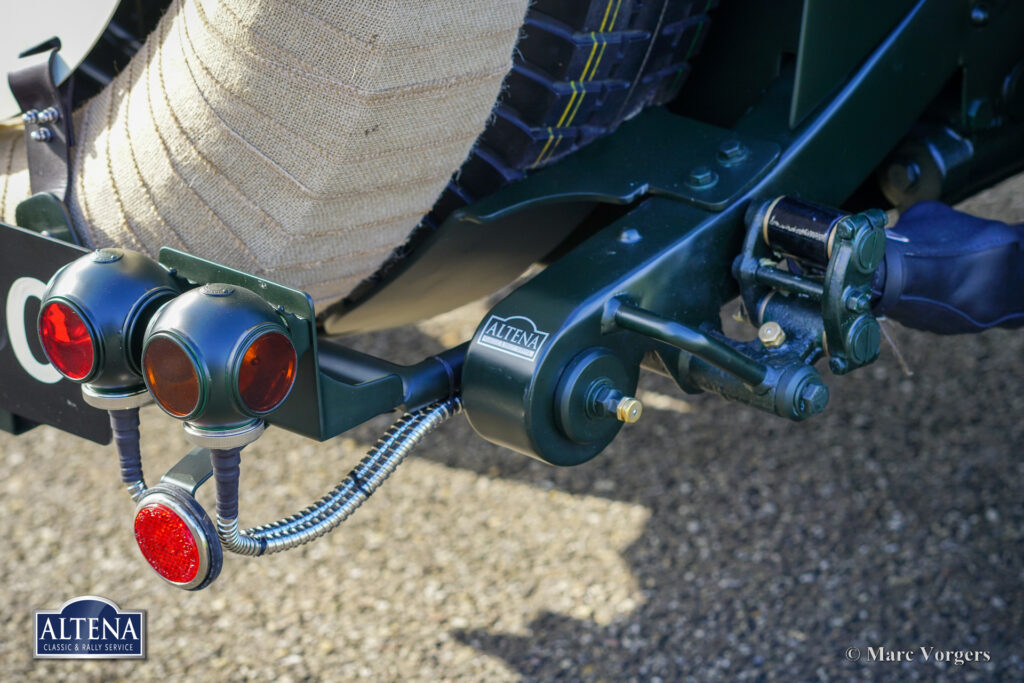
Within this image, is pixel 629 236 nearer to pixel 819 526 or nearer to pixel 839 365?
pixel 839 365

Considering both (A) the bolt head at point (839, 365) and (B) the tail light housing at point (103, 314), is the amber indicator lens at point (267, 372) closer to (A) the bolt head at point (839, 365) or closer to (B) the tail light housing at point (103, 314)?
(B) the tail light housing at point (103, 314)

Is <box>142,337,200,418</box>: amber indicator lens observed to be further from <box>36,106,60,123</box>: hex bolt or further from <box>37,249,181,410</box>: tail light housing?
<box>36,106,60,123</box>: hex bolt

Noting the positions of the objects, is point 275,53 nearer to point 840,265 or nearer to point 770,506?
point 840,265

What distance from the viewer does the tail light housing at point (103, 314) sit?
1.23 meters

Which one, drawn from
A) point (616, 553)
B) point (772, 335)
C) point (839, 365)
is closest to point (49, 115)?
point (772, 335)

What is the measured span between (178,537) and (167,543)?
0.02m

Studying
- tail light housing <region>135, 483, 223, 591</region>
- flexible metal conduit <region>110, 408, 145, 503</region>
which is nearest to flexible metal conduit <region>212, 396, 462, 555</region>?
tail light housing <region>135, 483, 223, 591</region>

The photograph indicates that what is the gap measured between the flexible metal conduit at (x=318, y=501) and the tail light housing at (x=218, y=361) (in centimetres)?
9

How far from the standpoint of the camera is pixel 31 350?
1.52 m

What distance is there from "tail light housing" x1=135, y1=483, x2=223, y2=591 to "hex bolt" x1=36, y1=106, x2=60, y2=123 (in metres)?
0.59

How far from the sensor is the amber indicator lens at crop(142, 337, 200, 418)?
45.1 inches

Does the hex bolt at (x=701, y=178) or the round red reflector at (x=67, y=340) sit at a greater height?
the round red reflector at (x=67, y=340)

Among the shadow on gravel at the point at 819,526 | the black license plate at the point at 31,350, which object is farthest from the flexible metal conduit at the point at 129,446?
the shadow on gravel at the point at 819,526

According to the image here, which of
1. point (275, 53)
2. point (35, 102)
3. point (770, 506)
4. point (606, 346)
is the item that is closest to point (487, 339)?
point (606, 346)
